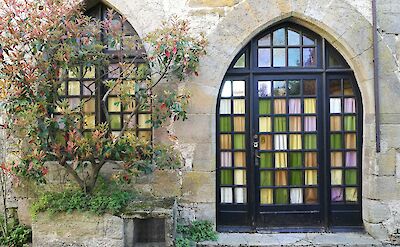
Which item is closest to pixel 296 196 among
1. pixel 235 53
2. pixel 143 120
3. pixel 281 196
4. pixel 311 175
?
pixel 281 196

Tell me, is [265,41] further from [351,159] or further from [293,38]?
[351,159]

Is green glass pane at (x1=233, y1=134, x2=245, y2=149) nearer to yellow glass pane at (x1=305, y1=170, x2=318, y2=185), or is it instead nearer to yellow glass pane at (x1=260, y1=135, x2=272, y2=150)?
yellow glass pane at (x1=260, y1=135, x2=272, y2=150)

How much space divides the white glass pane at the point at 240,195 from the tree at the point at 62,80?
1037mm

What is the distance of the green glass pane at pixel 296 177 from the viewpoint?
506 cm

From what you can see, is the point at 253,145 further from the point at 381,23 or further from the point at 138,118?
the point at 381,23

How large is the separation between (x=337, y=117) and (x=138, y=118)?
2.62 meters

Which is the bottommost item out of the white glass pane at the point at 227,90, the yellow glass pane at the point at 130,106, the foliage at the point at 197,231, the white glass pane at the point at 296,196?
the foliage at the point at 197,231

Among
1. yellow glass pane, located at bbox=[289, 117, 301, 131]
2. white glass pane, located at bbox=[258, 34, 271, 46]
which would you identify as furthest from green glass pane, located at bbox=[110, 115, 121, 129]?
yellow glass pane, located at bbox=[289, 117, 301, 131]

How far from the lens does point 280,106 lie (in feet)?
16.6

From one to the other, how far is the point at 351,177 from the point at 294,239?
1.15 metres

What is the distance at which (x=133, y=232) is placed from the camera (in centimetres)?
436

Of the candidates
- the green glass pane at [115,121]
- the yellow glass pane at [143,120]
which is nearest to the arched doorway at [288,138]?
the yellow glass pane at [143,120]

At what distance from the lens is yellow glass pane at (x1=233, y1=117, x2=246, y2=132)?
5051mm

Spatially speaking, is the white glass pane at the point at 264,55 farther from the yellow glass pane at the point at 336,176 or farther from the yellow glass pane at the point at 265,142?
the yellow glass pane at the point at 336,176
